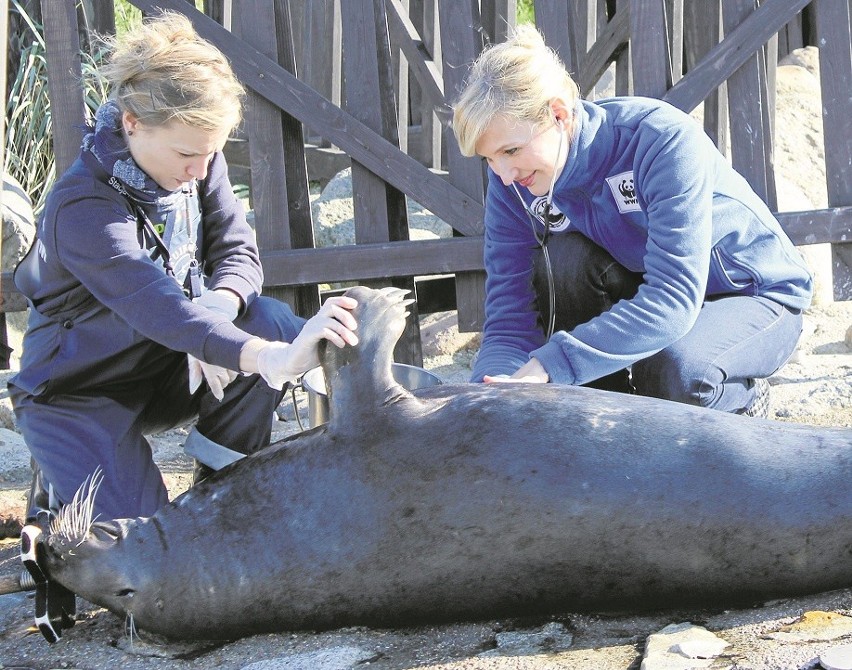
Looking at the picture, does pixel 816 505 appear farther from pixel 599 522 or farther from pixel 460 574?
pixel 460 574

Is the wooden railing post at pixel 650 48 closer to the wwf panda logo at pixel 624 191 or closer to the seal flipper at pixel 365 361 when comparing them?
the wwf panda logo at pixel 624 191

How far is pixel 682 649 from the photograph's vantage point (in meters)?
2.52

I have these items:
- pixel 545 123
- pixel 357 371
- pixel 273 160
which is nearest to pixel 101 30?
pixel 273 160

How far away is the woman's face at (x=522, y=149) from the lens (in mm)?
3439

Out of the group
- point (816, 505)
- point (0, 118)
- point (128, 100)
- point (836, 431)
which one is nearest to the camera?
point (816, 505)

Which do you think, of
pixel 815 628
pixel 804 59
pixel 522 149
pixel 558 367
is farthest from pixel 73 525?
pixel 804 59

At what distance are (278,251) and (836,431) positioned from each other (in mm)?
3047

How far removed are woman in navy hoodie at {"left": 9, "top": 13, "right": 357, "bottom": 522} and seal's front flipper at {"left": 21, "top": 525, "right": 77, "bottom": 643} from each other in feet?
1.50

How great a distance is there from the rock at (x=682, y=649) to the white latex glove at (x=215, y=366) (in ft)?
4.80

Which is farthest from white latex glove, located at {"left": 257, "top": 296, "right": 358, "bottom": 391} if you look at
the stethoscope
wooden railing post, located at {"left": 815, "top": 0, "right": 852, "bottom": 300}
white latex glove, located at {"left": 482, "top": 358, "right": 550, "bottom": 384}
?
wooden railing post, located at {"left": 815, "top": 0, "right": 852, "bottom": 300}

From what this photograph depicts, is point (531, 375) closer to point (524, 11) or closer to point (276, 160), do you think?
point (276, 160)

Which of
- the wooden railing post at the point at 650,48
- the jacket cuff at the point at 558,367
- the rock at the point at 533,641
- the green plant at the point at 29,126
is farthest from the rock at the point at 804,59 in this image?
the rock at the point at 533,641

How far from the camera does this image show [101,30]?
6133mm

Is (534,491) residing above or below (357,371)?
below
